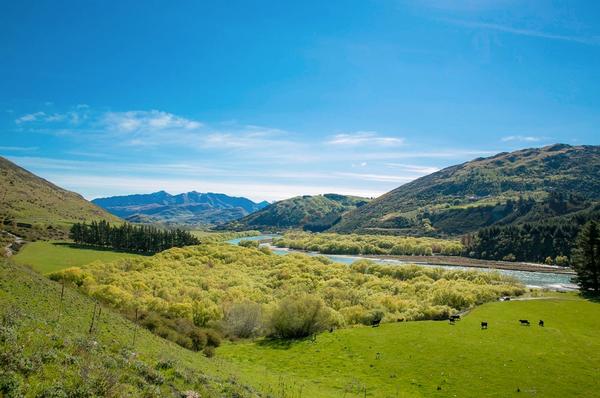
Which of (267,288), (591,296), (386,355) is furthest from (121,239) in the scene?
(591,296)

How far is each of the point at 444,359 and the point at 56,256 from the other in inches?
4708

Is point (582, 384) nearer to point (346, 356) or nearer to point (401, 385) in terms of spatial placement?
point (401, 385)

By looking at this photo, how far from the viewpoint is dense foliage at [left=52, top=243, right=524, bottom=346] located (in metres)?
55.4

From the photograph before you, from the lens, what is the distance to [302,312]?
162 ft

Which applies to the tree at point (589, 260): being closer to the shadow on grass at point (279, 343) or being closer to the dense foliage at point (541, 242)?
the shadow on grass at point (279, 343)

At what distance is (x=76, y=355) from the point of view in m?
18.4

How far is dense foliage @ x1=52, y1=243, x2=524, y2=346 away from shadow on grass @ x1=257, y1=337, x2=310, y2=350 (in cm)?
177

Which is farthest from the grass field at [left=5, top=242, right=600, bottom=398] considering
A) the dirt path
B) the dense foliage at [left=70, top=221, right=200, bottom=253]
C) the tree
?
the dense foliage at [left=70, top=221, right=200, bottom=253]

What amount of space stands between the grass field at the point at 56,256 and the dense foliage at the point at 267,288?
16.2 m

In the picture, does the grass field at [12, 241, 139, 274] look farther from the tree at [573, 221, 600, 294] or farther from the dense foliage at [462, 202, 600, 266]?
the dense foliage at [462, 202, 600, 266]

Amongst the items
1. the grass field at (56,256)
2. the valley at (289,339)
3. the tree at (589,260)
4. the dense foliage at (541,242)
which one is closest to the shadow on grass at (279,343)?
the valley at (289,339)

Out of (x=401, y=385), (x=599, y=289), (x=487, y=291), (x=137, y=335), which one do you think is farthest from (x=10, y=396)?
(x=599, y=289)

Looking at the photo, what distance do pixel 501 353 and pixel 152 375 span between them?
32529 millimetres

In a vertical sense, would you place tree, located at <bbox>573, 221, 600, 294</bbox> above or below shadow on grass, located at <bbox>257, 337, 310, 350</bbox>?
above
